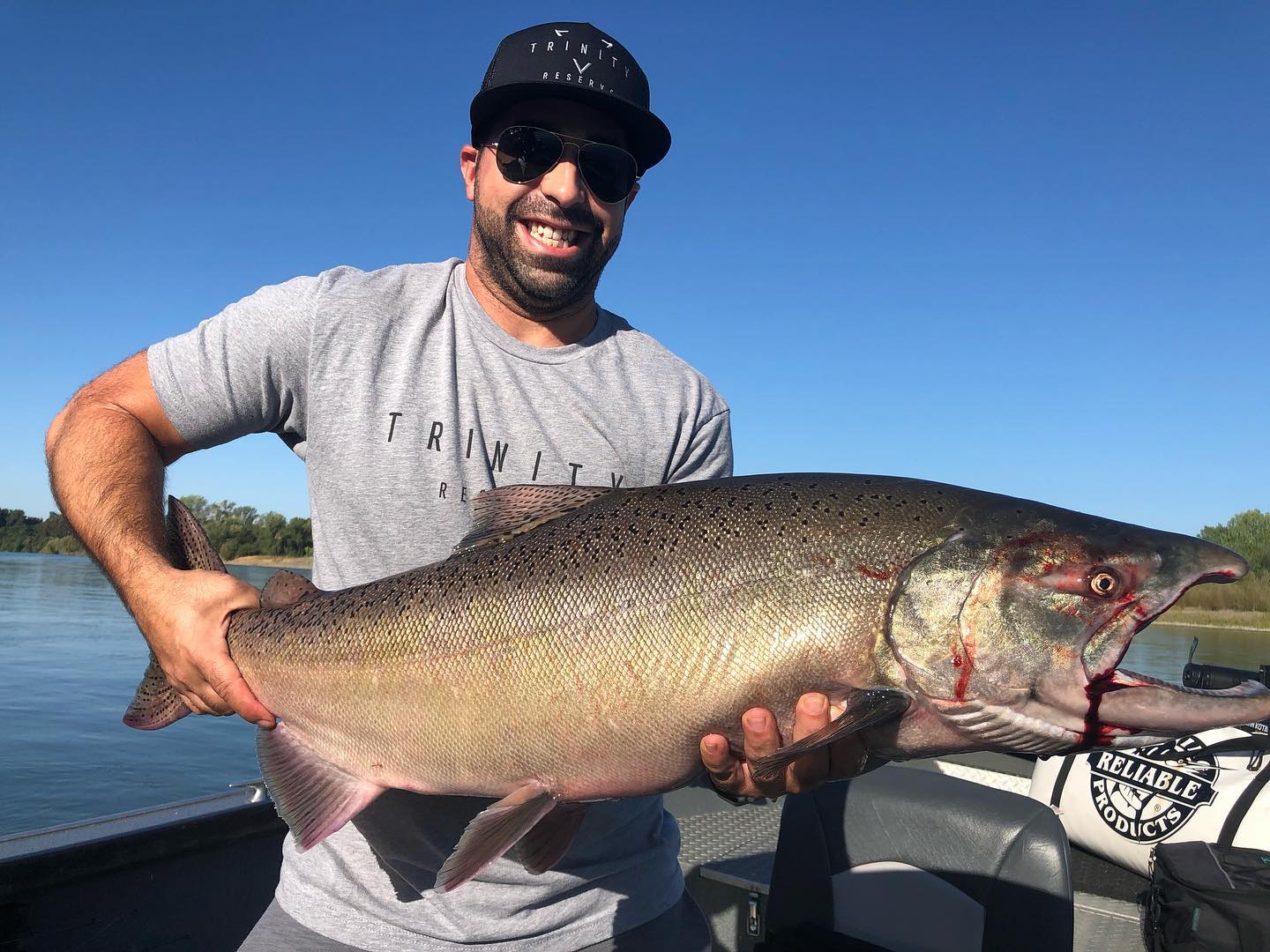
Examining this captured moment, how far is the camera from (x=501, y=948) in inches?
101

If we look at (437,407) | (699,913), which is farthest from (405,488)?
(699,913)

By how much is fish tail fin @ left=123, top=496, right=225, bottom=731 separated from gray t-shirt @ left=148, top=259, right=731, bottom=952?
0.26 m

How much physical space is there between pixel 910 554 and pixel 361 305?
74.8 inches

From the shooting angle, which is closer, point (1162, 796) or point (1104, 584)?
point (1104, 584)

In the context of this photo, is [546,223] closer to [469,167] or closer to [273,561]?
[469,167]

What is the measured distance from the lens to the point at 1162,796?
5.15 metres

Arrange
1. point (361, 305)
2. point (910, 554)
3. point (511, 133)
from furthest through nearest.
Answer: point (511, 133), point (361, 305), point (910, 554)

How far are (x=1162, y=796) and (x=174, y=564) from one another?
5.35m

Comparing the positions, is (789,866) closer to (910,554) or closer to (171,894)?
(910,554)

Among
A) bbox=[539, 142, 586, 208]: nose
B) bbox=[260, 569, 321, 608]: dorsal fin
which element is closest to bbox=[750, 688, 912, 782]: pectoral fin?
bbox=[260, 569, 321, 608]: dorsal fin

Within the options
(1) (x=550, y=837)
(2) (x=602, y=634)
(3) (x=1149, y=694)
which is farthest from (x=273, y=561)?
(3) (x=1149, y=694)

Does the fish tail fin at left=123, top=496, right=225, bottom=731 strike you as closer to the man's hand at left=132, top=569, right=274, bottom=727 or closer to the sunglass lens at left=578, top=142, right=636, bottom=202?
the man's hand at left=132, top=569, right=274, bottom=727

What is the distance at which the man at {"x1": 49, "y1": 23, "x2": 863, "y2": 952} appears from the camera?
2.58m

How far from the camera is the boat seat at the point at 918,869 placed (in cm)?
313
